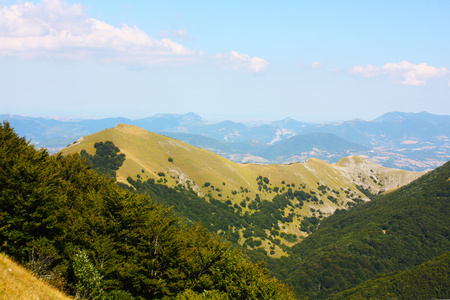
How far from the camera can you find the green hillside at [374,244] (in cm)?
11719

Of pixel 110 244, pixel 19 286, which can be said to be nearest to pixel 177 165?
pixel 110 244

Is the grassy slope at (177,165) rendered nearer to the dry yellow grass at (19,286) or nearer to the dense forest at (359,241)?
the dense forest at (359,241)

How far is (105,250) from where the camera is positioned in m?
28.6

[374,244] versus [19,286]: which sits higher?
[19,286]

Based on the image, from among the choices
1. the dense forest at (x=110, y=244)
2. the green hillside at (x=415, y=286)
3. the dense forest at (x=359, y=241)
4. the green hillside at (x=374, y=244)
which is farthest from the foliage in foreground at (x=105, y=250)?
the green hillside at (x=374, y=244)

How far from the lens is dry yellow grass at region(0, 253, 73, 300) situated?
16.7 m

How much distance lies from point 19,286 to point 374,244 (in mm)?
152397

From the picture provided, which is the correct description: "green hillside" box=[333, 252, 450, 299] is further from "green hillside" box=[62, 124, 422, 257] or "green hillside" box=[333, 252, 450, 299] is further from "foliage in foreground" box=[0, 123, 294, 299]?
"foliage in foreground" box=[0, 123, 294, 299]

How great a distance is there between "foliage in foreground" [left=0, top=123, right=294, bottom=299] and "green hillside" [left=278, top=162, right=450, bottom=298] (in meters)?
90.2

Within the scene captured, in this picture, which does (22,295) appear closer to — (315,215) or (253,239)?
(253,239)

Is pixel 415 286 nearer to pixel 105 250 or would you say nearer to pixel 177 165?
pixel 105 250

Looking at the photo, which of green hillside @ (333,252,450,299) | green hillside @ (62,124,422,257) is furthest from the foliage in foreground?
green hillside @ (62,124,422,257)

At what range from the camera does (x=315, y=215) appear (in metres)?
198

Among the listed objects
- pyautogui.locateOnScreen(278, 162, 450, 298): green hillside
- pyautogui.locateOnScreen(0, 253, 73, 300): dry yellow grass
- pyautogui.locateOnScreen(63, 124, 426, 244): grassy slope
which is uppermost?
pyautogui.locateOnScreen(0, 253, 73, 300): dry yellow grass
